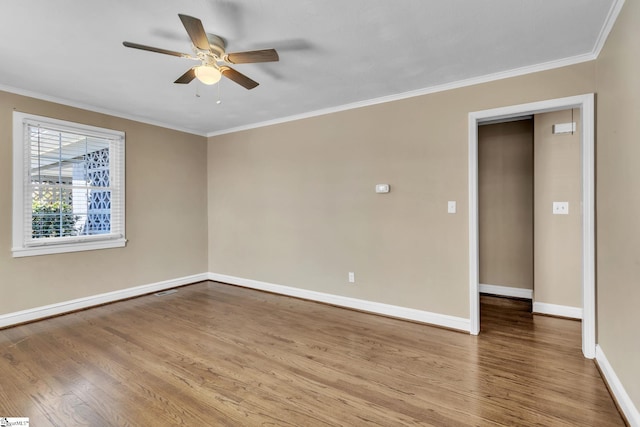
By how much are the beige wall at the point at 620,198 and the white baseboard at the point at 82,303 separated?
5.11 m

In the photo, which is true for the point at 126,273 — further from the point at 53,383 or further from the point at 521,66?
the point at 521,66

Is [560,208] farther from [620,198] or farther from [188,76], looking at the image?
[188,76]

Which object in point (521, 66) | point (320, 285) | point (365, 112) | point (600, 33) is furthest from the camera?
point (320, 285)

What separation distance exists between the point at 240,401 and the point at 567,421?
1988 millimetres

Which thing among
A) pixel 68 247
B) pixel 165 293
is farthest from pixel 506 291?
pixel 68 247

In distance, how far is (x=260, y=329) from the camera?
10.6 ft

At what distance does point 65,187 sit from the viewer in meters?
3.75

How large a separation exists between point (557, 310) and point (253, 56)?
13.5ft

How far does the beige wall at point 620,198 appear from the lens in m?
1.72

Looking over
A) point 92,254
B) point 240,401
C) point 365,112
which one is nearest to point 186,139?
point 92,254

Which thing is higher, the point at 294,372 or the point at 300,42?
the point at 300,42

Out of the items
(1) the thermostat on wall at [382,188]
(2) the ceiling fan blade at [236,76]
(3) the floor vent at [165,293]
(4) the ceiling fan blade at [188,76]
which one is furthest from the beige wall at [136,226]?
(1) the thermostat on wall at [382,188]

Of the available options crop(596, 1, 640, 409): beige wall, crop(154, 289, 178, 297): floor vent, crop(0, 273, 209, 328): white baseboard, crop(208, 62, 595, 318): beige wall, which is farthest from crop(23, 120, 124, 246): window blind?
crop(596, 1, 640, 409): beige wall

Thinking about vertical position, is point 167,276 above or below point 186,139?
below
